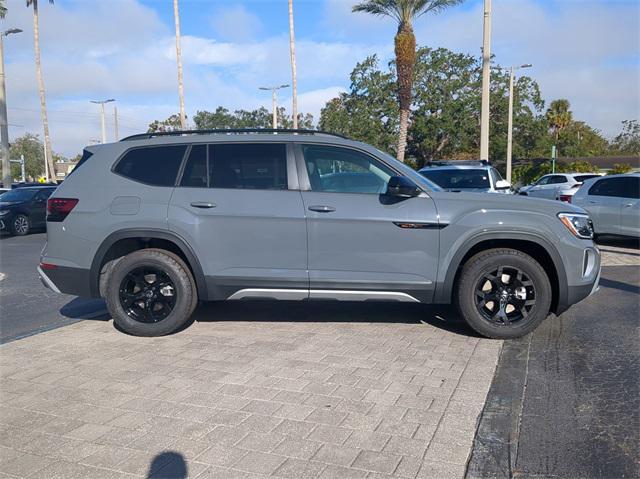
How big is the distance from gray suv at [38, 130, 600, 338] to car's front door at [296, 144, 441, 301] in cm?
1

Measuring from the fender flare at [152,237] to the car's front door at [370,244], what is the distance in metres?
1.09

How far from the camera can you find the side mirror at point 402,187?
512 cm

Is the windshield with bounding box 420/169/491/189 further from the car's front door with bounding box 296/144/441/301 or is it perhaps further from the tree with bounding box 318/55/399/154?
the tree with bounding box 318/55/399/154

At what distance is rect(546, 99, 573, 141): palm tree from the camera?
2116 inches

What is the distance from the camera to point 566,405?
3.92 metres

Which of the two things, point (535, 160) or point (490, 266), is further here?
point (535, 160)

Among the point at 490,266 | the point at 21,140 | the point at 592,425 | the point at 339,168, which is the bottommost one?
the point at 592,425

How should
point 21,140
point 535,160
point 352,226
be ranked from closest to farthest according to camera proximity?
point 352,226, point 535,160, point 21,140

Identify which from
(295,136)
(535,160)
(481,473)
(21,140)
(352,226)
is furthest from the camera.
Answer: (21,140)

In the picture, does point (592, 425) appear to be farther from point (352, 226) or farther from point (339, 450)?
point (352, 226)

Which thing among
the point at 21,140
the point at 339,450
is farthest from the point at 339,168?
the point at 21,140

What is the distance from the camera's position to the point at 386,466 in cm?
311

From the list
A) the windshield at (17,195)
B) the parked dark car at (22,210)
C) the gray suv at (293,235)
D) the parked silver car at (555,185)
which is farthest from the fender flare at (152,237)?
the parked silver car at (555,185)

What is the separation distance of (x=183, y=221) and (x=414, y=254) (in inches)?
86.8
